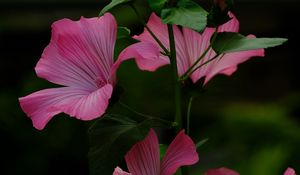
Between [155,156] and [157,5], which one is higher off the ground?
[157,5]

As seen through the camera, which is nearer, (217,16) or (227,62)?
(217,16)

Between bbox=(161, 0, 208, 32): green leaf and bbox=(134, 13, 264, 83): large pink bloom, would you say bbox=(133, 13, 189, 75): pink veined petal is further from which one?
bbox=(161, 0, 208, 32): green leaf

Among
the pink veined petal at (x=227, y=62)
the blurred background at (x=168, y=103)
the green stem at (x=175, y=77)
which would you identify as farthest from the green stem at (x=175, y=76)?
the blurred background at (x=168, y=103)

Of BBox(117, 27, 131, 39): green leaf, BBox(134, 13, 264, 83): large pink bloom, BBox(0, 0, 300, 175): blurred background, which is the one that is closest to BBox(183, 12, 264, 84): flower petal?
BBox(134, 13, 264, 83): large pink bloom

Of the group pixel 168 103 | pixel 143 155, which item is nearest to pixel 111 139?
pixel 143 155

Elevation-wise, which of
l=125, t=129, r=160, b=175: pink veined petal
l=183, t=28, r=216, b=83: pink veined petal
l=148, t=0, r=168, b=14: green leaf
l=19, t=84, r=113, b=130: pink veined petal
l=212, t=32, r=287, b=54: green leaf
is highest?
l=148, t=0, r=168, b=14: green leaf

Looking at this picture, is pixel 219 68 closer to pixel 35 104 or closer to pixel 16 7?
pixel 35 104

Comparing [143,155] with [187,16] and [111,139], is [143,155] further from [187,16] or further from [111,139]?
[187,16]

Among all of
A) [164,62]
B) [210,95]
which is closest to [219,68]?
[164,62]
